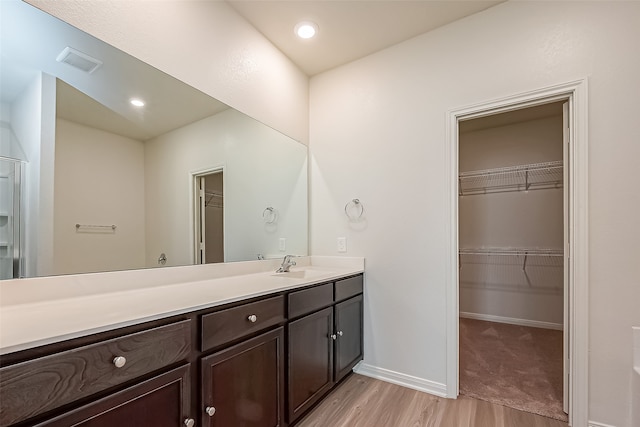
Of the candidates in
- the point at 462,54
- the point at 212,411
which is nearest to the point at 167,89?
the point at 212,411

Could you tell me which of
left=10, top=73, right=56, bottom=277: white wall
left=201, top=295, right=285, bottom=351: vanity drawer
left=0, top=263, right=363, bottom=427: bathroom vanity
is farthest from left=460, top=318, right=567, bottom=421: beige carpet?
left=10, top=73, right=56, bottom=277: white wall

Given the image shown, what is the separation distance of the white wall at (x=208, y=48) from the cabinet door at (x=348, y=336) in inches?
58.0

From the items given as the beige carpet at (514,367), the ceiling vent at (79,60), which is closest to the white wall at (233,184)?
the ceiling vent at (79,60)

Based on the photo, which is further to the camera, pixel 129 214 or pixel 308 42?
pixel 308 42

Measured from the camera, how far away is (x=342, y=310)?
2.04m

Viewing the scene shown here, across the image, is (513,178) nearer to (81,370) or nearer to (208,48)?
(208,48)

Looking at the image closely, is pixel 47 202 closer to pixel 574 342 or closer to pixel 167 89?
pixel 167 89

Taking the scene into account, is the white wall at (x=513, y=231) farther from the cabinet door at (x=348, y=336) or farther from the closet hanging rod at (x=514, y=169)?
the cabinet door at (x=348, y=336)

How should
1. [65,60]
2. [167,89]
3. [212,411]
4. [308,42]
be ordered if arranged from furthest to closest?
[308,42] → [167,89] → [65,60] → [212,411]

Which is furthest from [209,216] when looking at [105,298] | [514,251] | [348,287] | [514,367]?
[514,251]

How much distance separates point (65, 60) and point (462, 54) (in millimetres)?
2253

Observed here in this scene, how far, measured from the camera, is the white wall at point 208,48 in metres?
1.34

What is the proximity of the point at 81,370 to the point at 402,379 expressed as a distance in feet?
6.58

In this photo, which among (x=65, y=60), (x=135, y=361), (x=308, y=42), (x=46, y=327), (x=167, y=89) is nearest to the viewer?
(x=46, y=327)
